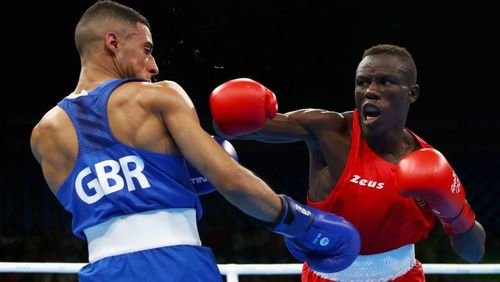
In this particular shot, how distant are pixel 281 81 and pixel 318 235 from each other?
6224mm

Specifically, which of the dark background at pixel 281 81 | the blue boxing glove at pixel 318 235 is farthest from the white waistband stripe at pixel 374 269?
the dark background at pixel 281 81

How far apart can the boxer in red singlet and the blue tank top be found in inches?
27.4

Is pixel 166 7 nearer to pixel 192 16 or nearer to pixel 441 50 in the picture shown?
pixel 192 16

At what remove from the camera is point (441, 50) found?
336 inches

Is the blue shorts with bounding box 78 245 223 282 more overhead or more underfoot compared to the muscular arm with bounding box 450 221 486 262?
more overhead

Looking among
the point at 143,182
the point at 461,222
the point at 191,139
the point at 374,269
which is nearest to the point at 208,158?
the point at 191,139

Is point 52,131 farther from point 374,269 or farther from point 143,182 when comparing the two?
point 374,269

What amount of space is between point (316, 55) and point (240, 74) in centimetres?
91

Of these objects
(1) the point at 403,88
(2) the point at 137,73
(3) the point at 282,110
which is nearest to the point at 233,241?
(3) the point at 282,110

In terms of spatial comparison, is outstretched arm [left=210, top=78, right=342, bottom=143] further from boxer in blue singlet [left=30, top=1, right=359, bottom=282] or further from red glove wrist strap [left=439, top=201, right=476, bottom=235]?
red glove wrist strap [left=439, top=201, right=476, bottom=235]

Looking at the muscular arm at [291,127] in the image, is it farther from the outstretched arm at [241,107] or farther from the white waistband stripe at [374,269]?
the white waistband stripe at [374,269]

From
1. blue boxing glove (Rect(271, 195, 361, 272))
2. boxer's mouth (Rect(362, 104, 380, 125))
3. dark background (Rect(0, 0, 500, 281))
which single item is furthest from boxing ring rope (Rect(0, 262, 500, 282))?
dark background (Rect(0, 0, 500, 281))

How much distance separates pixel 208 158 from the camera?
1909 mm

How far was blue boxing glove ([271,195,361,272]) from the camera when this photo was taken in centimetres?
201
